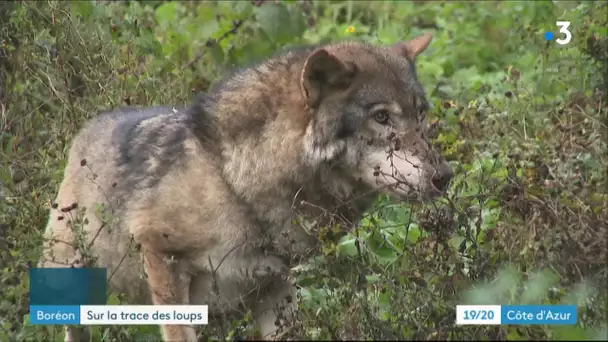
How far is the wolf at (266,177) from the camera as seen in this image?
5.17m

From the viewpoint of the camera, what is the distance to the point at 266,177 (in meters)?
5.27

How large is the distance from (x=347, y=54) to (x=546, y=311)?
164cm

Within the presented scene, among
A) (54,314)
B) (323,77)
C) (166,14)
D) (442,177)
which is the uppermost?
(166,14)

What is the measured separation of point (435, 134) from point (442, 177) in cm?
79

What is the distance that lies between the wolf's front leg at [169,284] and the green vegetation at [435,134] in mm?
202

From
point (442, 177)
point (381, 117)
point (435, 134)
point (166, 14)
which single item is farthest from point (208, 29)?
point (442, 177)

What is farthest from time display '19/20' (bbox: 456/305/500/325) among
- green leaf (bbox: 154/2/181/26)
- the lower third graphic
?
green leaf (bbox: 154/2/181/26)

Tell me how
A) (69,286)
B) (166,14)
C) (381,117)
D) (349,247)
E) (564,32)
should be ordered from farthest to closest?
1. (166,14)
2. (564,32)
3. (349,247)
4. (69,286)
5. (381,117)

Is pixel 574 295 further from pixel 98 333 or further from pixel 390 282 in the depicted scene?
pixel 98 333

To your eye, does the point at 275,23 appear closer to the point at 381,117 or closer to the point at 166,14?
the point at 166,14

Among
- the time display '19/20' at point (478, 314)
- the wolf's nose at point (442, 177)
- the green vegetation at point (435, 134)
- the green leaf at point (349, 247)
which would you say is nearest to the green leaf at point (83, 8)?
the green vegetation at point (435, 134)

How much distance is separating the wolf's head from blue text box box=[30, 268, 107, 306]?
120cm

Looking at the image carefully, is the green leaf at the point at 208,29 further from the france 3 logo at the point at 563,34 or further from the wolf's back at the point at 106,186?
the wolf's back at the point at 106,186

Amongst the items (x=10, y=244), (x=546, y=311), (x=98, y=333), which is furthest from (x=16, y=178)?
(x=546, y=311)
